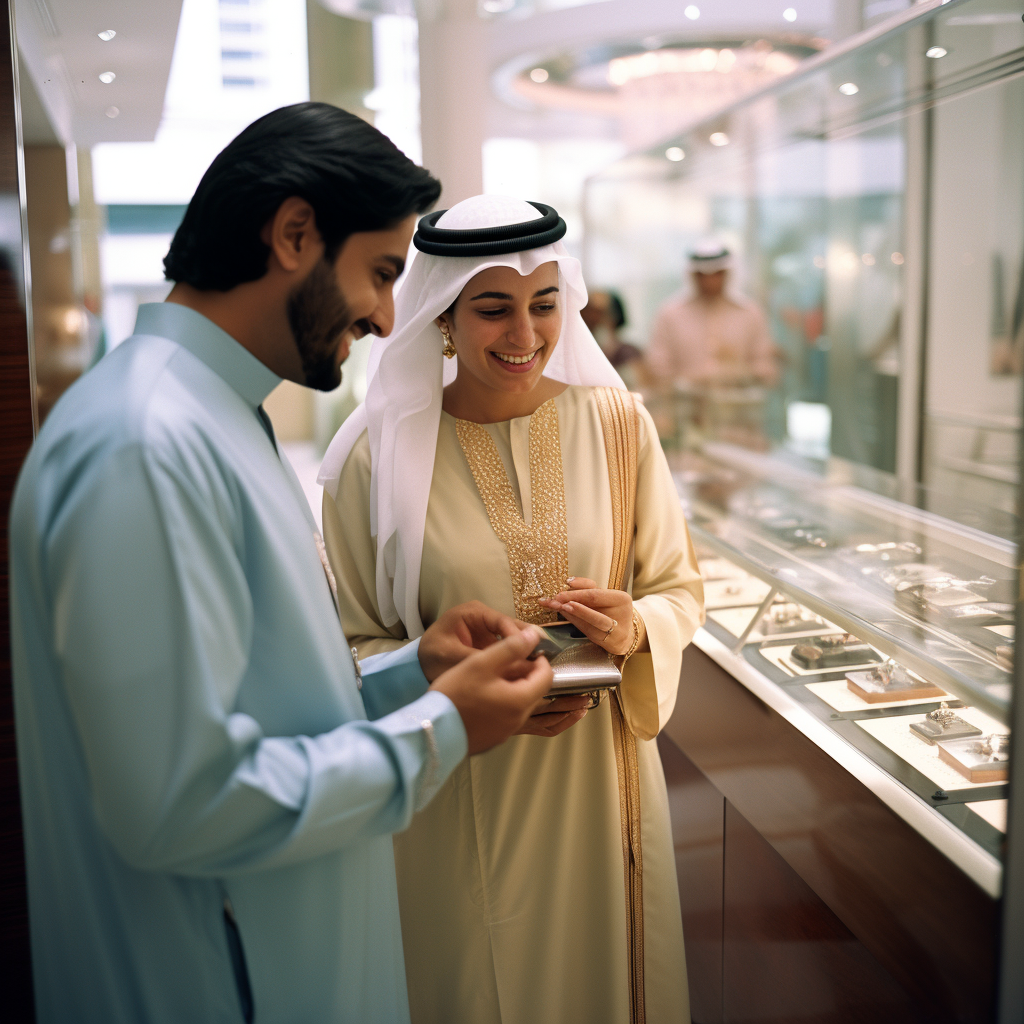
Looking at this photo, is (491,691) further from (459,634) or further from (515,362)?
(515,362)

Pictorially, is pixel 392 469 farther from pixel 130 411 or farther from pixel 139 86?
pixel 139 86

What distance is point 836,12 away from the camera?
4.17 metres

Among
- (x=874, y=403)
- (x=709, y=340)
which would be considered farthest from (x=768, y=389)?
(x=874, y=403)

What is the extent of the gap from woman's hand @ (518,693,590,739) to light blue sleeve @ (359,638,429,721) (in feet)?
0.96

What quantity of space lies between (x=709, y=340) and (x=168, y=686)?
645 cm

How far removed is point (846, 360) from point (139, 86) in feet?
20.1

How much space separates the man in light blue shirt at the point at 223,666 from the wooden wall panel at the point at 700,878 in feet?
4.88

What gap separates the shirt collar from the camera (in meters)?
1.13

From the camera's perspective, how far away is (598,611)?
174cm

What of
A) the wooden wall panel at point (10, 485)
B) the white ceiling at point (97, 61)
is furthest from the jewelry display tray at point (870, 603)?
the white ceiling at point (97, 61)

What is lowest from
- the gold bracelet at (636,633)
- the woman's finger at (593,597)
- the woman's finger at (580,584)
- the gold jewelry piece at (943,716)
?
the gold jewelry piece at (943,716)

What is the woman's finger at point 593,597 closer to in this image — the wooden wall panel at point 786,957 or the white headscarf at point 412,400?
the white headscarf at point 412,400

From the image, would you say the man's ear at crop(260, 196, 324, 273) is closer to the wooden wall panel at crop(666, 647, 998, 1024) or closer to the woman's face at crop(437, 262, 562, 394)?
the woman's face at crop(437, 262, 562, 394)

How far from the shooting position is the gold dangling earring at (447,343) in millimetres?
1890
